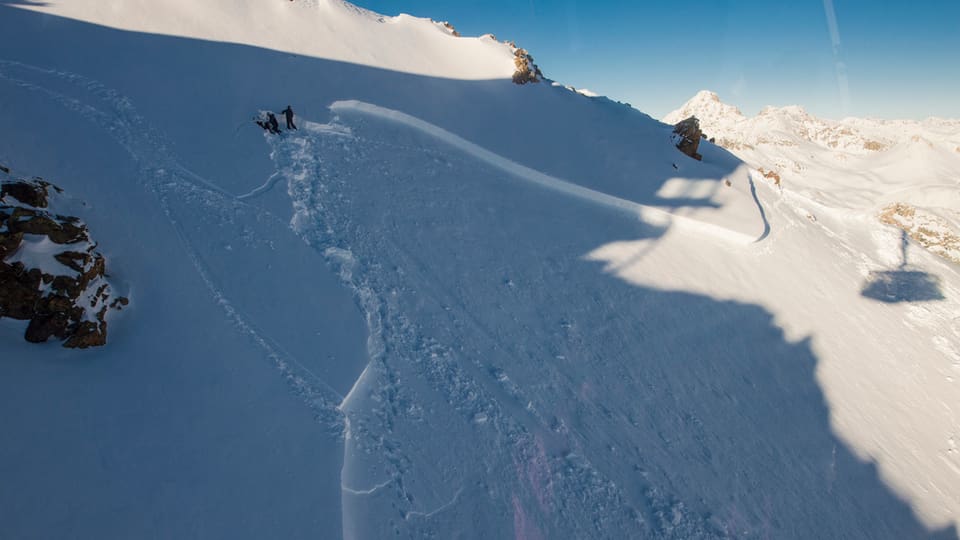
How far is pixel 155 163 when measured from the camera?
309 inches

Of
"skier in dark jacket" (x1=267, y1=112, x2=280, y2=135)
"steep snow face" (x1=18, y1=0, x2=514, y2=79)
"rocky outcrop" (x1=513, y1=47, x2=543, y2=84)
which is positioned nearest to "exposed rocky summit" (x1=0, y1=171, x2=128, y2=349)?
"skier in dark jacket" (x1=267, y1=112, x2=280, y2=135)

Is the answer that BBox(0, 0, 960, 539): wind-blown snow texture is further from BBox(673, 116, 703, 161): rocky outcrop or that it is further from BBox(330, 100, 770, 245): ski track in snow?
BBox(673, 116, 703, 161): rocky outcrop

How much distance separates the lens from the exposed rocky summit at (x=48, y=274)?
4.59 m

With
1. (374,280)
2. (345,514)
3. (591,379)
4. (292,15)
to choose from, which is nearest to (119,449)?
(345,514)

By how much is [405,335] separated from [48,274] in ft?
15.4

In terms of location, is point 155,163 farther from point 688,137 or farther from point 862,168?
point 862,168

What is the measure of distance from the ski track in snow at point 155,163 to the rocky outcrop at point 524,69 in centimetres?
1157

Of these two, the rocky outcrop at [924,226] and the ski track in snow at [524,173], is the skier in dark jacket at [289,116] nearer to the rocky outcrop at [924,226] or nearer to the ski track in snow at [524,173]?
the ski track in snow at [524,173]

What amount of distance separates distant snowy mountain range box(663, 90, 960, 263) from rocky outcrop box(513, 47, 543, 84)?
15.4 m

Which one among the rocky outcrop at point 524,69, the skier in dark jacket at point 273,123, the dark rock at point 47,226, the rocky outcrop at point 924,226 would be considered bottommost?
the rocky outcrop at point 924,226

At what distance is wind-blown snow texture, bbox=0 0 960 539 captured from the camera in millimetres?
4574

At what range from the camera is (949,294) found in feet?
55.1

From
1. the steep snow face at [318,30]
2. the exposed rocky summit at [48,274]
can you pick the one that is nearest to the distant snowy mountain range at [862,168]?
the steep snow face at [318,30]

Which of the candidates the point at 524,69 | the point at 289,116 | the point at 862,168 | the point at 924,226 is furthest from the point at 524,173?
the point at 862,168
